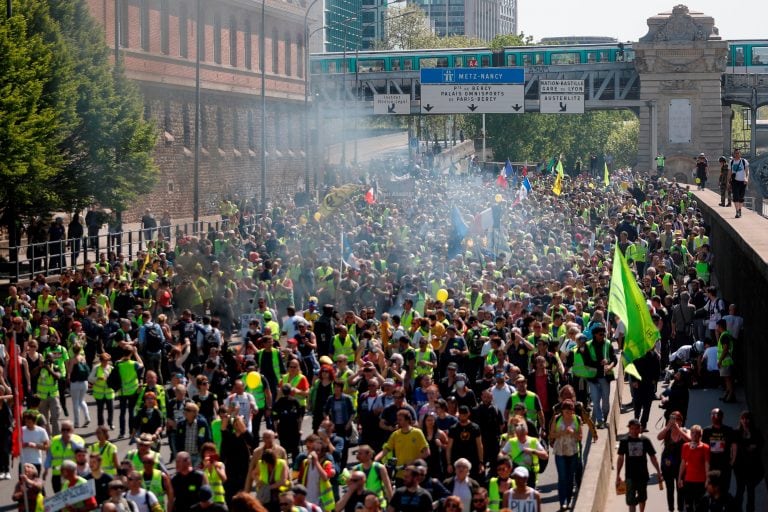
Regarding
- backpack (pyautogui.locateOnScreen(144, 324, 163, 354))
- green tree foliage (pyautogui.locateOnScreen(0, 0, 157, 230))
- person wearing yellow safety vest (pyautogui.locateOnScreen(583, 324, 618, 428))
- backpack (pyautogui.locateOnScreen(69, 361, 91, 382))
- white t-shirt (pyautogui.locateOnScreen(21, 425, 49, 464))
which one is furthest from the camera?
green tree foliage (pyautogui.locateOnScreen(0, 0, 157, 230))

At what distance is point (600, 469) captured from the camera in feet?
54.9

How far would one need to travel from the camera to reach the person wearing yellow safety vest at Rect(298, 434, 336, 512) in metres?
13.0

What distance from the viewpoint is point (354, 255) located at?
3183 cm

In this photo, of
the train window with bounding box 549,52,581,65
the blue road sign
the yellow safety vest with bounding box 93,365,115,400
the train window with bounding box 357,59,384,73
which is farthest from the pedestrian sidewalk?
the train window with bounding box 357,59,384,73

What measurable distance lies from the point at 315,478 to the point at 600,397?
6.64 meters

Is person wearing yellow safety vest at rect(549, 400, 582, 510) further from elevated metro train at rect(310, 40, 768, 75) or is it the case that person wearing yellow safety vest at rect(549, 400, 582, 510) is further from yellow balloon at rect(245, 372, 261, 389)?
elevated metro train at rect(310, 40, 768, 75)

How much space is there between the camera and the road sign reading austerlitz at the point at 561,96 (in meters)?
73.2

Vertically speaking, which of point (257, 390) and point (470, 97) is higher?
point (470, 97)

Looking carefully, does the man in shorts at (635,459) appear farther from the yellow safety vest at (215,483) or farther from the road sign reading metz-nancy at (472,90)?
the road sign reading metz-nancy at (472,90)

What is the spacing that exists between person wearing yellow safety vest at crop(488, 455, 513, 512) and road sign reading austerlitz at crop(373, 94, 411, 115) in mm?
63924

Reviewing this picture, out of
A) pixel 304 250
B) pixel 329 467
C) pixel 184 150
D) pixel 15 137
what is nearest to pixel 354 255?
pixel 304 250

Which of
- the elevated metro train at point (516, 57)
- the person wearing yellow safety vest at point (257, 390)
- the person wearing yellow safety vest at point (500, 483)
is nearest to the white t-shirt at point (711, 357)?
the person wearing yellow safety vest at point (257, 390)

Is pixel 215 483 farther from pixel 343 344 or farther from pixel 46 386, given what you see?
pixel 343 344

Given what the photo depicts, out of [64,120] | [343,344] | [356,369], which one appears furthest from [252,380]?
[64,120]
